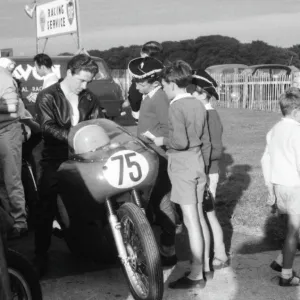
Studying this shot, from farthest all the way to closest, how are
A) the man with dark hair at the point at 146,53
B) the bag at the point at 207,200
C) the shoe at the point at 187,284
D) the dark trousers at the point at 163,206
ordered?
the man with dark hair at the point at 146,53 → the dark trousers at the point at 163,206 → the bag at the point at 207,200 → the shoe at the point at 187,284

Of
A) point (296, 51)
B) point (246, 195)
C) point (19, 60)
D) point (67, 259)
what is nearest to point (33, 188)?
point (67, 259)

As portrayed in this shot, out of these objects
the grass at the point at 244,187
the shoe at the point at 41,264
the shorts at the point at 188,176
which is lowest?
the grass at the point at 244,187

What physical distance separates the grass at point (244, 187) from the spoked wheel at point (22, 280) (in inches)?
114

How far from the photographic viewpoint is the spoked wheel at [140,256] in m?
3.67

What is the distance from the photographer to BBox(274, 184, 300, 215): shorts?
4.26 metres

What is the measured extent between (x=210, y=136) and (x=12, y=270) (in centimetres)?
209

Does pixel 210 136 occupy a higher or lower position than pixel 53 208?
higher

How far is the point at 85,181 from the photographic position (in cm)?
396

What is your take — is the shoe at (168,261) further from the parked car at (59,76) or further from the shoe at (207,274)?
the parked car at (59,76)

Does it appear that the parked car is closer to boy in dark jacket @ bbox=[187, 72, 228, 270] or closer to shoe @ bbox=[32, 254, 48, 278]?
shoe @ bbox=[32, 254, 48, 278]

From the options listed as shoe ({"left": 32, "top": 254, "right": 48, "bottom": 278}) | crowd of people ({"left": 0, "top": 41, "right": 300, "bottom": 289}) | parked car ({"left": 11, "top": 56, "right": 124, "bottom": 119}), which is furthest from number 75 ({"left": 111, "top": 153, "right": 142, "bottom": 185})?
parked car ({"left": 11, "top": 56, "right": 124, "bottom": 119})

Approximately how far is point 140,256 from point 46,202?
3.77ft

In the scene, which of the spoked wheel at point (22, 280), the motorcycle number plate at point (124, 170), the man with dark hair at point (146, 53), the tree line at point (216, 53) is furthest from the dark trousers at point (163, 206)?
the tree line at point (216, 53)

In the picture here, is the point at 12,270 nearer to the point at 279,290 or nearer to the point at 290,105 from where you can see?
the point at 279,290
